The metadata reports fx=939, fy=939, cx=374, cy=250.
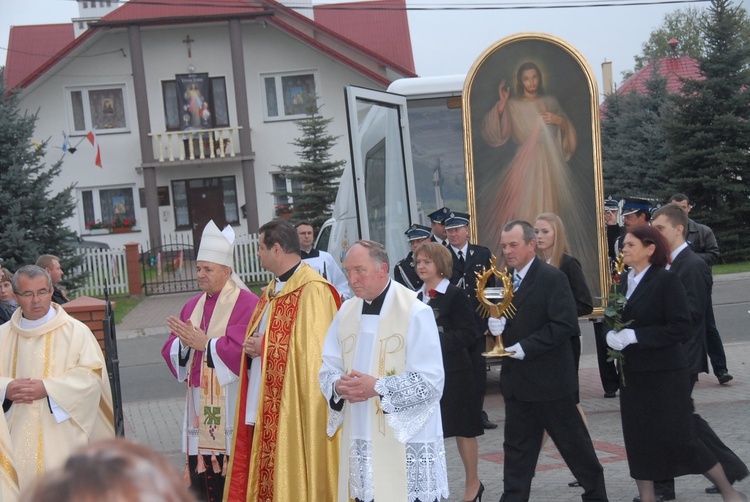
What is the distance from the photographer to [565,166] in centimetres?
1103

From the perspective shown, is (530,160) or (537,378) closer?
(537,378)

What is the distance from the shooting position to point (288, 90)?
31.0 metres

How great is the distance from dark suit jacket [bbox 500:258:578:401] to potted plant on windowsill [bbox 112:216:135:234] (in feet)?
88.7

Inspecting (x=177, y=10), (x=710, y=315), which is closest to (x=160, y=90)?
(x=177, y=10)

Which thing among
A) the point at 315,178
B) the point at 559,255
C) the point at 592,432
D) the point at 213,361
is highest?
the point at 315,178

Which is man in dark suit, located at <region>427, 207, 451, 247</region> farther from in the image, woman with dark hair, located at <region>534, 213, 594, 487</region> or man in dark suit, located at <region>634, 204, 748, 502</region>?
man in dark suit, located at <region>634, 204, 748, 502</region>

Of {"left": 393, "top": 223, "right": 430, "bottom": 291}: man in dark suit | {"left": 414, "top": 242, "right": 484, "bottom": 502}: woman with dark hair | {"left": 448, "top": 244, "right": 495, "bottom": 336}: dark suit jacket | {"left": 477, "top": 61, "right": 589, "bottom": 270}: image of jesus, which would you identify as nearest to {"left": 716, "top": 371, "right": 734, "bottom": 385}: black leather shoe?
{"left": 477, "top": 61, "right": 589, "bottom": 270}: image of jesus

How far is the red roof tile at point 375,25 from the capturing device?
32531 millimetres

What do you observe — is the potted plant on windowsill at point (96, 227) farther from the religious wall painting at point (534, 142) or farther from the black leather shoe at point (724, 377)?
the black leather shoe at point (724, 377)

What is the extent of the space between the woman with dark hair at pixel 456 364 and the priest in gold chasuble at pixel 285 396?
729 mm

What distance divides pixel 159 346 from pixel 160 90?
1586 centimetres

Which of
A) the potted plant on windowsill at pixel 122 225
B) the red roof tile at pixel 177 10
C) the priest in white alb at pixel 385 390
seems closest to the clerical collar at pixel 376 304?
the priest in white alb at pixel 385 390

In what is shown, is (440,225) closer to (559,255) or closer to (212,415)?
(559,255)

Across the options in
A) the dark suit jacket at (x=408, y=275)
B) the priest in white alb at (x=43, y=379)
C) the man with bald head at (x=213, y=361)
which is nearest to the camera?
the priest in white alb at (x=43, y=379)
